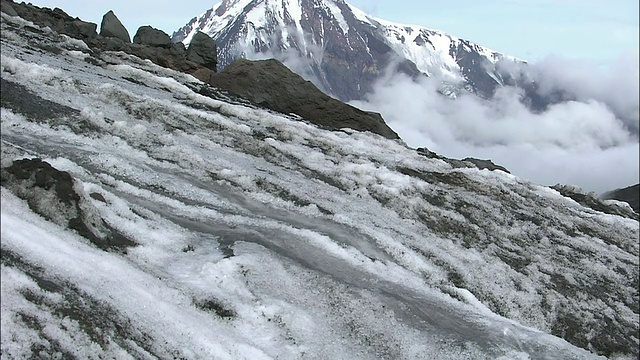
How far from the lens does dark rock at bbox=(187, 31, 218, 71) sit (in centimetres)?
4428

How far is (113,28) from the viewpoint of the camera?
136 ft

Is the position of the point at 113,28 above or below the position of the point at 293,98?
above

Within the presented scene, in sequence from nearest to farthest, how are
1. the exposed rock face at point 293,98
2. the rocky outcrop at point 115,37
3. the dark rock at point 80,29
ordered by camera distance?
the rocky outcrop at point 115,37
the exposed rock face at point 293,98
the dark rock at point 80,29

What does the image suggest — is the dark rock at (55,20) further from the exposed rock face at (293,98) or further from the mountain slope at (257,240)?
the exposed rock face at (293,98)

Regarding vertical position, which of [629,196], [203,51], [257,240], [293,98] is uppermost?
[629,196]

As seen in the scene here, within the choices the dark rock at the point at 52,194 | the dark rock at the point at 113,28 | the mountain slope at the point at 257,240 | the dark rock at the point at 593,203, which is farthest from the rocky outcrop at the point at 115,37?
the dark rock at the point at 593,203

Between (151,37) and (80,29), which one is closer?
(80,29)

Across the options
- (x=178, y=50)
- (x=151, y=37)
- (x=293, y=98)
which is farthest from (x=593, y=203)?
(x=151, y=37)

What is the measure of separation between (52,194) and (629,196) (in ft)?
211

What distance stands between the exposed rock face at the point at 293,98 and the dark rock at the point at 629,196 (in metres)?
35.6

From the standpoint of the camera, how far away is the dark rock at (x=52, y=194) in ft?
36.7

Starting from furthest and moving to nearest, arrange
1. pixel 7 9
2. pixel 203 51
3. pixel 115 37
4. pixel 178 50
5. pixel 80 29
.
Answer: pixel 203 51 < pixel 178 50 < pixel 115 37 < pixel 80 29 < pixel 7 9

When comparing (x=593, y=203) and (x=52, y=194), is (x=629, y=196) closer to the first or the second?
(x=593, y=203)

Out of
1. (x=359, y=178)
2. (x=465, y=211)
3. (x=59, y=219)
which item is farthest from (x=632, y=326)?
(x=59, y=219)
